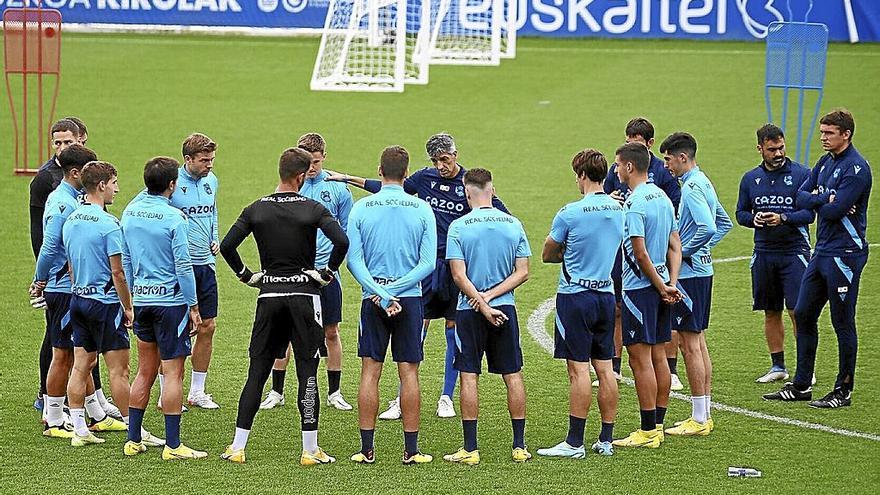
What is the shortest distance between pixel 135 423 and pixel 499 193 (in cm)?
992

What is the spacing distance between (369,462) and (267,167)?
1152 cm

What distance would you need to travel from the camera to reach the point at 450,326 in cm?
919

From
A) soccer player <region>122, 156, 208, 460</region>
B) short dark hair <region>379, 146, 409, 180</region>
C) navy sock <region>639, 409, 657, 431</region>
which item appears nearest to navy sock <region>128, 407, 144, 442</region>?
soccer player <region>122, 156, 208, 460</region>

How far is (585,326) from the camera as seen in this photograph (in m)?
7.92

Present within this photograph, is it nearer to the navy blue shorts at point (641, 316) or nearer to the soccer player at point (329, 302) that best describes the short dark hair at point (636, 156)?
the navy blue shorts at point (641, 316)

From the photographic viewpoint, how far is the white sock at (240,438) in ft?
25.7

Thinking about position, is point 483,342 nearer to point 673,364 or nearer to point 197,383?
point 673,364

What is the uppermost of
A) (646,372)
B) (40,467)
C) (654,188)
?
(654,188)

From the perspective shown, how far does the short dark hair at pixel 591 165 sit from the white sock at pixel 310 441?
7.58 feet

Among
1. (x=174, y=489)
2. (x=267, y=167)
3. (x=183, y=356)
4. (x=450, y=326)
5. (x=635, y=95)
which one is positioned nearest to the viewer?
(x=174, y=489)

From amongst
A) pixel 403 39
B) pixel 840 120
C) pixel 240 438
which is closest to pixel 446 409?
pixel 240 438

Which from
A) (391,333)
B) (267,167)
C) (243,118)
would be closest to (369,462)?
(391,333)

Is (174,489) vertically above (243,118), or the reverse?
(243,118)

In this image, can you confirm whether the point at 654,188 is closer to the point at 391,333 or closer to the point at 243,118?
the point at 391,333
